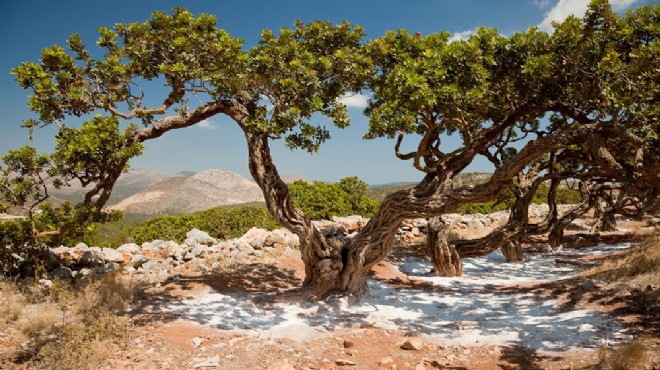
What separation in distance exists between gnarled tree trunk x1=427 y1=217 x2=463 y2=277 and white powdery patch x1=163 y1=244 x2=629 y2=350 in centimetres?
127

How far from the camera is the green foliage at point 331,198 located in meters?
17.1

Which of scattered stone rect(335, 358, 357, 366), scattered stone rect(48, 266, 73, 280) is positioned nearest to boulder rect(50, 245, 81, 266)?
scattered stone rect(48, 266, 73, 280)

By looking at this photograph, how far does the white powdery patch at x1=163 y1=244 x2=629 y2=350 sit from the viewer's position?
19.5ft

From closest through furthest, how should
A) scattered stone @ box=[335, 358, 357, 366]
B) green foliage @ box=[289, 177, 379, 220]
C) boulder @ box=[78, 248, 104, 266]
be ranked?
scattered stone @ box=[335, 358, 357, 366], boulder @ box=[78, 248, 104, 266], green foliage @ box=[289, 177, 379, 220]

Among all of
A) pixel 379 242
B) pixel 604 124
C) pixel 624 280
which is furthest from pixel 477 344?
pixel 604 124

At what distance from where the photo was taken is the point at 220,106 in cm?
734

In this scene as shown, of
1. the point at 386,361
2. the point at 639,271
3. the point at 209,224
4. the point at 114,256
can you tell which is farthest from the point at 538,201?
the point at 114,256

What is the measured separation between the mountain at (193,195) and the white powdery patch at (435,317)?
225 feet

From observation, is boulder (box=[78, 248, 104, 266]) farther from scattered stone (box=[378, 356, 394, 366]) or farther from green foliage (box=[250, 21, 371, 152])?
scattered stone (box=[378, 356, 394, 366])

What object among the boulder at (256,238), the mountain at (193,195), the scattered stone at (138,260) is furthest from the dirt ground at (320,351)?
the mountain at (193,195)

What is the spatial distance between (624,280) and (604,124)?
305cm

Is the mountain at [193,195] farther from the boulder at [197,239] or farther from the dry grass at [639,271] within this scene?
the dry grass at [639,271]

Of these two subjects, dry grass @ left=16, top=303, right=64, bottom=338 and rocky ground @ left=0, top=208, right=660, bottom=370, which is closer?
rocky ground @ left=0, top=208, right=660, bottom=370

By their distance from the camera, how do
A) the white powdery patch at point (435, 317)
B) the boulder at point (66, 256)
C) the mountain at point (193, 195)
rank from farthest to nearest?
1. the mountain at point (193, 195)
2. the boulder at point (66, 256)
3. the white powdery patch at point (435, 317)
